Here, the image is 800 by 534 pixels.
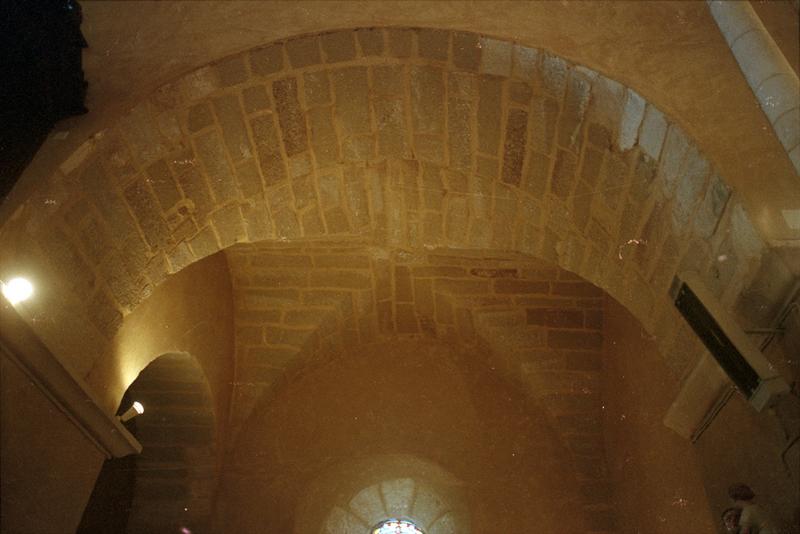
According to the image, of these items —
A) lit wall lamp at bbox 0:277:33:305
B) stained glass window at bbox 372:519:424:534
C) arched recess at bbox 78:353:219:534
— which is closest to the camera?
lit wall lamp at bbox 0:277:33:305

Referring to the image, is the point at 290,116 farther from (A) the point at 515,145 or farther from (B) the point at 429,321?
(B) the point at 429,321

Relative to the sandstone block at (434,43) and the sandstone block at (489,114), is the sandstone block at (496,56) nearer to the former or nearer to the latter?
the sandstone block at (489,114)

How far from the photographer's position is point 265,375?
6098 millimetres

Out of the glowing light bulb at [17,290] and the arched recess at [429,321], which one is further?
the arched recess at [429,321]

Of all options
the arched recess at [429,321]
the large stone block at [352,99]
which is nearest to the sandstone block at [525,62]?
the large stone block at [352,99]

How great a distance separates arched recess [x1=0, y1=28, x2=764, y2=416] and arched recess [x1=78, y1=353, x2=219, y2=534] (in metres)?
1.41

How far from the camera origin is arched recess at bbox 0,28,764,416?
10.2ft

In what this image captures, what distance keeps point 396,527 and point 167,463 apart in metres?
1.80

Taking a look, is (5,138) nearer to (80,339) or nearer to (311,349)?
(80,339)

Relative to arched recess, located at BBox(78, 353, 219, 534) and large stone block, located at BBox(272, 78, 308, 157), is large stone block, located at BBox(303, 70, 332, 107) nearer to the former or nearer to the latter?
large stone block, located at BBox(272, 78, 308, 157)

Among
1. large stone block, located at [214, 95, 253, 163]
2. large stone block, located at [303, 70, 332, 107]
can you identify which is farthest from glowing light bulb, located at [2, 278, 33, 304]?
large stone block, located at [303, 70, 332, 107]

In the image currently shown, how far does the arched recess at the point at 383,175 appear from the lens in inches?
123

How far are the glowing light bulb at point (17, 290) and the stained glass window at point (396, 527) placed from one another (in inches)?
145

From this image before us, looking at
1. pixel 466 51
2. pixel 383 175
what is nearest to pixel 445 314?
pixel 383 175
